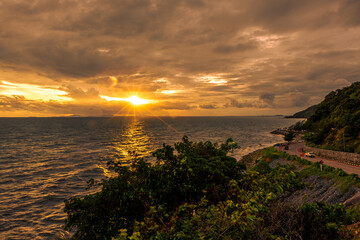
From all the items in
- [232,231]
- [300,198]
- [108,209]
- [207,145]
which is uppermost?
[207,145]

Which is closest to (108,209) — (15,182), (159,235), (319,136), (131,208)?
(131,208)

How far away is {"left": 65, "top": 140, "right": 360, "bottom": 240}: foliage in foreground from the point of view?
949cm

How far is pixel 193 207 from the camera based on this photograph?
10.6 meters

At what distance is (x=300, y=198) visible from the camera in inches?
1013

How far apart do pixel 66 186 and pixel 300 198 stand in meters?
40.6

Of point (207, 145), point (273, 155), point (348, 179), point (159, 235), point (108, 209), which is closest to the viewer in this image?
point (159, 235)

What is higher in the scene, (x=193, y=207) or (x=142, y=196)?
(x=193, y=207)

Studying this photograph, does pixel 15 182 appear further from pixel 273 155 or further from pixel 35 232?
pixel 273 155

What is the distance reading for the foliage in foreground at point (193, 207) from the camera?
31.1 ft

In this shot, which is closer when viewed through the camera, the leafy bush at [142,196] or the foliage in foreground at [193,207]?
the foliage in foreground at [193,207]

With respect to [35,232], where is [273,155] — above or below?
above

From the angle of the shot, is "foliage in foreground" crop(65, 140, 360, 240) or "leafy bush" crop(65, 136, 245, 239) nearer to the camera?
"foliage in foreground" crop(65, 140, 360, 240)

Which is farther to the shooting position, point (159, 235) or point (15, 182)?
point (15, 182)

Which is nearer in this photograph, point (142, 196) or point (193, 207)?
point (193, 207)
